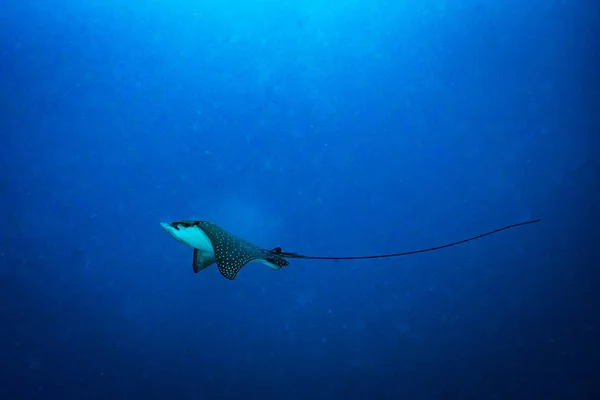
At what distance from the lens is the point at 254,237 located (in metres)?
4.28

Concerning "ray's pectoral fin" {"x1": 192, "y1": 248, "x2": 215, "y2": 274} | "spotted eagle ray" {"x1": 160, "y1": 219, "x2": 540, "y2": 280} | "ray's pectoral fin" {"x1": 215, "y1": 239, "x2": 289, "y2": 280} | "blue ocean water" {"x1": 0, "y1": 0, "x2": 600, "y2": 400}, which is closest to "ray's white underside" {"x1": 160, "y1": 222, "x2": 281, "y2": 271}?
"spotted eagle ray" {"x1": 160, "y1": 219, "x2": 540, "y2": 280}

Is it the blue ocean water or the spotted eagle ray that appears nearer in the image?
the spotted eagle ray

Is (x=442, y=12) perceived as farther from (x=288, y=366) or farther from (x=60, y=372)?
(x=60, y=372)

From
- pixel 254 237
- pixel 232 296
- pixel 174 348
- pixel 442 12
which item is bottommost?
pixel 174 348

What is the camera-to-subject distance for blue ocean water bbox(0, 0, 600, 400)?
3.98 m

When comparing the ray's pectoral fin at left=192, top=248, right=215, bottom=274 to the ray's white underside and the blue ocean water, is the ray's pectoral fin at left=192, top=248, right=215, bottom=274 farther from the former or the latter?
the blue ocean water

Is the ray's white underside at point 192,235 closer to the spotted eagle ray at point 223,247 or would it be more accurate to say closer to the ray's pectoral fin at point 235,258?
the spotted eagle ray at point 223,247

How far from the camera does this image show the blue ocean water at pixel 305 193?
398 centimetres

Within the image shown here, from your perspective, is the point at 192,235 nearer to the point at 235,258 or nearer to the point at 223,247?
the point at 223,247

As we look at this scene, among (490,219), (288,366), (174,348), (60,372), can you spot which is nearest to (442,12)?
(490,219)

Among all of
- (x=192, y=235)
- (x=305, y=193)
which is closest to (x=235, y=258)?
(x=192, y=235)

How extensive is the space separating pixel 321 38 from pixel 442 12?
4.17 feet

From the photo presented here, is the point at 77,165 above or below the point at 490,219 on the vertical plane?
below

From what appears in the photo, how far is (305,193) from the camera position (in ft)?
13.8
